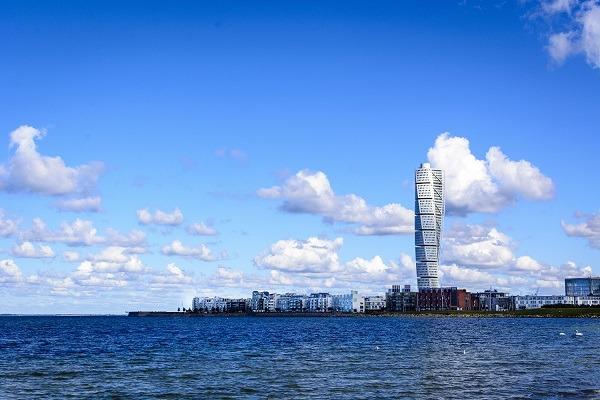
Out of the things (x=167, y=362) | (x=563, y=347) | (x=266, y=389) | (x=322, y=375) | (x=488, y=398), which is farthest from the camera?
(x=563, y=347)

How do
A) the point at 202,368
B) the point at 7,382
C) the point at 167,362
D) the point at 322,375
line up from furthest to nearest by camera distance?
1. the point at 167,362
2. the point at 202,368
3. the point at 322,375
4. the point at 7,382

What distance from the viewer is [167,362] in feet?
241

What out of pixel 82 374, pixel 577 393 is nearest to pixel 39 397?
pixel 82 374

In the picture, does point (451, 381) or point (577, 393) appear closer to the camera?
point (577, 393)

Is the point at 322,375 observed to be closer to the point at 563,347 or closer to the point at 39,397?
the point at 39,397

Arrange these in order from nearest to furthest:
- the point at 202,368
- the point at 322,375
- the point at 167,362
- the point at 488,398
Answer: the point at 488,398, the point at 322,375, the point at 202,368, the point at 167,362

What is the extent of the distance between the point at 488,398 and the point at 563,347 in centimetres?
5705

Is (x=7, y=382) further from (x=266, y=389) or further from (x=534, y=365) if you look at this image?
(x=534, y=365)

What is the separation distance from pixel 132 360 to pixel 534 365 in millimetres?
39878

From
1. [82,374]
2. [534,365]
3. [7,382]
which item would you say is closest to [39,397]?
[7,382]

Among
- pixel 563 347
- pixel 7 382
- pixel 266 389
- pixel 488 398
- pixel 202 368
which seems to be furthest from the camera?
pixel 563 347

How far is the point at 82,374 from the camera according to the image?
203ft

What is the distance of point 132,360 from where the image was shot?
76062mm

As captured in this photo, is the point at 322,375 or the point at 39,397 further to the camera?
the point at 322,375
